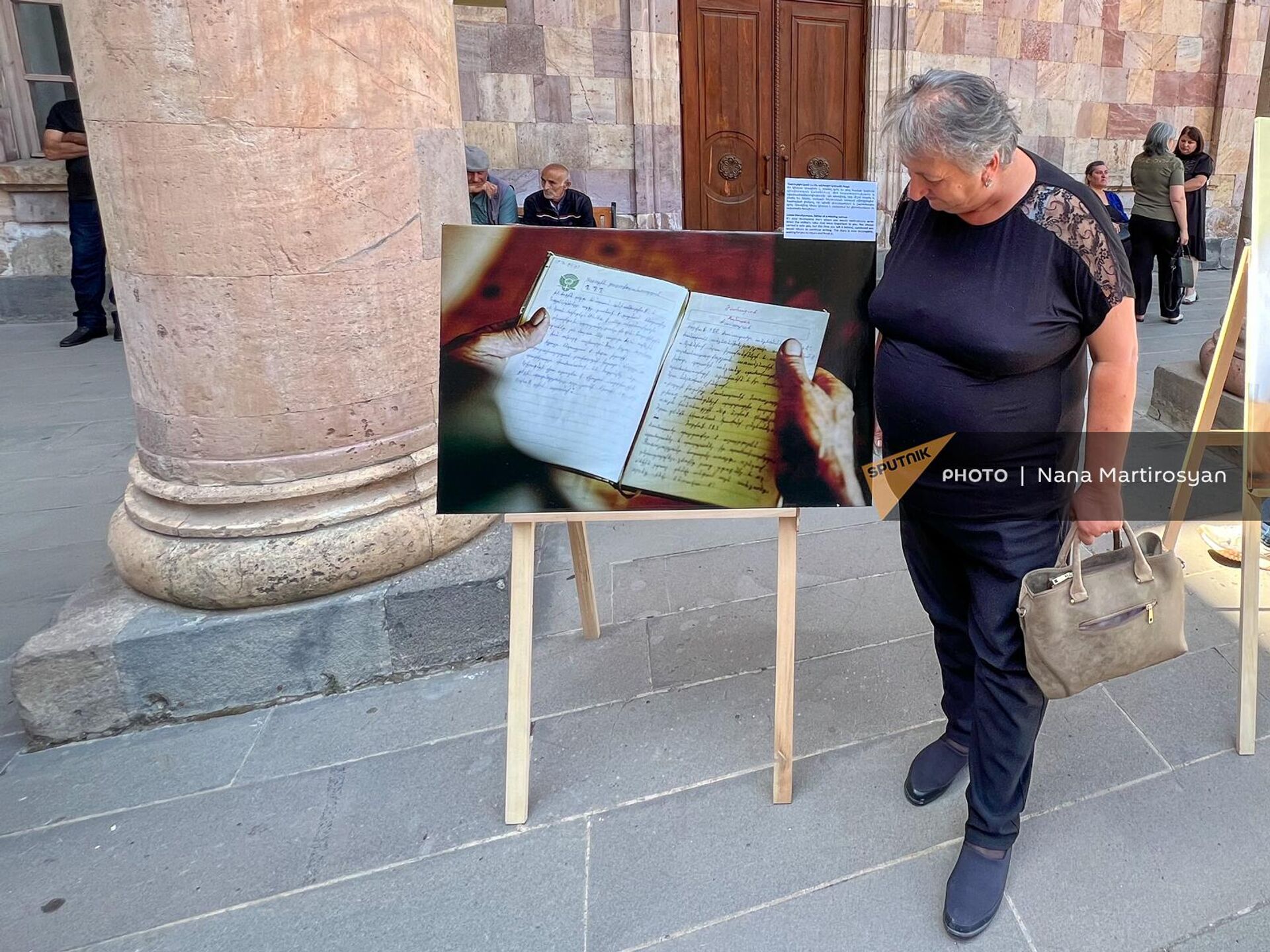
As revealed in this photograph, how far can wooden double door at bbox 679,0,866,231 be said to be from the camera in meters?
8.02

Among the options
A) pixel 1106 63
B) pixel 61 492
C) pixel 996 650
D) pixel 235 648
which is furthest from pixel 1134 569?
pixel 1106 63

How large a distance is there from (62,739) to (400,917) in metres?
1.35

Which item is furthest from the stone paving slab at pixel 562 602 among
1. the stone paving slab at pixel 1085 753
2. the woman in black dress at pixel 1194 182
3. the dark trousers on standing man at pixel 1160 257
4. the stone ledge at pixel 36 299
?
the woman in black dress at pixel 1194 182

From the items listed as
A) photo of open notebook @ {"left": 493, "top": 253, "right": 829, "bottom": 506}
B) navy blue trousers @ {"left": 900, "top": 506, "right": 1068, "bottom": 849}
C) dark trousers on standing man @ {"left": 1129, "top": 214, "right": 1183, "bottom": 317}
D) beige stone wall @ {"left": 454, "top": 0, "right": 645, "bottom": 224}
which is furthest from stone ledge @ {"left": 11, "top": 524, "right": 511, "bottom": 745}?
dark trousers on standing man @ {"left": 1129, "top": 214, "right": 1183, "bottom": 317}

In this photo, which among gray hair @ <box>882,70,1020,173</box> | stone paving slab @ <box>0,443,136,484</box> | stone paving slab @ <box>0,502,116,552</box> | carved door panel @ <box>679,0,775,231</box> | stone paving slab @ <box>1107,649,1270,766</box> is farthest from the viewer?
carved door panel @ <box>679,0,775,231</box>

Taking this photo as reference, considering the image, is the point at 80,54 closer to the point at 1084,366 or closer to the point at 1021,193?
the point at 1021,193

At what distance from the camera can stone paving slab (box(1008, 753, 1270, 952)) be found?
65.6 inches

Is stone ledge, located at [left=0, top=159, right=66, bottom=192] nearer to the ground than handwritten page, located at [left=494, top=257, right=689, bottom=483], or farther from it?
farther from it

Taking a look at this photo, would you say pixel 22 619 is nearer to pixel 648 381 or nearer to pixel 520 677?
pixel 520 677

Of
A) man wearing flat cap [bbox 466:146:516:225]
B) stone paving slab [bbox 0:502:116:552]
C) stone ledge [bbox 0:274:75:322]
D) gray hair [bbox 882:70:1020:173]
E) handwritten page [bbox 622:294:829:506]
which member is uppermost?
gray hair [bbox 882:70:1020:173]

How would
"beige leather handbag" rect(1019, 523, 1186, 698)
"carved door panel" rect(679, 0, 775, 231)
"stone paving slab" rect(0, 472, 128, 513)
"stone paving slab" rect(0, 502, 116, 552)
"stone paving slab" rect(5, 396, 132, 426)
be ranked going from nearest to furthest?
"beige leather handbag" rect(1019, 523, 1186, 698), "stone paving slab" rect(0, 502, 116, 552), "stone paving slab" rect(0, 472, 128, 513), "stone paving slab" rect(5, 396, 132, 426), "carved door panel" rect(679, 0, 775, 231)

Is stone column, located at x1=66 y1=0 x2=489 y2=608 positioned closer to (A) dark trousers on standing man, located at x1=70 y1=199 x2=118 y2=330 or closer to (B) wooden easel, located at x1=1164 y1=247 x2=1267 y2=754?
(B) wooden easel, located at x1=1164 y1=247 x2=1267 y2=754

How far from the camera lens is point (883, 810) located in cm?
198

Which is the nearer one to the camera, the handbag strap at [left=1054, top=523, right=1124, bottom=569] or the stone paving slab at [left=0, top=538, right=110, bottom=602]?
the handbag strap at [left=1054, top=523, right=1124, bottom=569]
